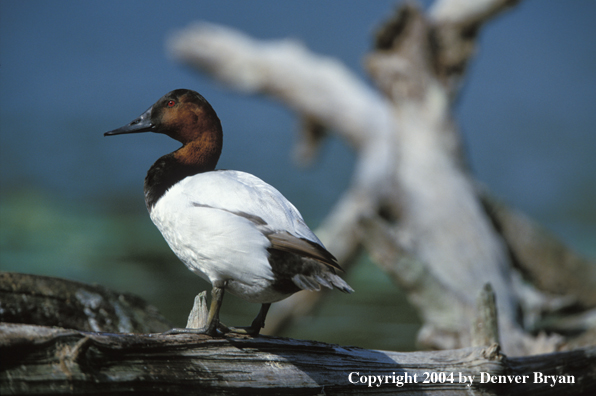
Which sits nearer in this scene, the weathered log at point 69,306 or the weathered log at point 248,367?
the weathered log at point 248,367

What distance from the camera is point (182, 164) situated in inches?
63.4

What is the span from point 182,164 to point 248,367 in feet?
2.04

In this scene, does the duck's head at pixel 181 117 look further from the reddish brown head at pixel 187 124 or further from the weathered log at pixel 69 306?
the weathered log at pixel 69 306

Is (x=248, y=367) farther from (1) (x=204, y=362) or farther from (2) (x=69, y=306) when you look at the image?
(2) (x=69, y=306)

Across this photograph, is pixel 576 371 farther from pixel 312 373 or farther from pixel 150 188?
pixel 150 188

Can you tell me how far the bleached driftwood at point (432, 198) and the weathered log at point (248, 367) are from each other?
3.57 ft

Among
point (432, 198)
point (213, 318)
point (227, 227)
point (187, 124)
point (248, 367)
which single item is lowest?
point (248, 367)

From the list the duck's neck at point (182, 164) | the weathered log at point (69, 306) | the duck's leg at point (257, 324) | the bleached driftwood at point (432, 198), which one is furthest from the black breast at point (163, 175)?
the bleached driftwood at point (432, 198)

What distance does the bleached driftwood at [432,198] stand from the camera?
342 cm

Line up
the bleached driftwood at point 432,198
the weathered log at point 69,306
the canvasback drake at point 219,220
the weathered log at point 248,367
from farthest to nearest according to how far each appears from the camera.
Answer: the bleached driftwood at point 432,198, the weathered log at point 69,306, the canvasback drake at point 219,220, the weathered log at point 248,367

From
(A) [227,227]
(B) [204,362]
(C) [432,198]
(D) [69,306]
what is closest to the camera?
(A) [227,227]

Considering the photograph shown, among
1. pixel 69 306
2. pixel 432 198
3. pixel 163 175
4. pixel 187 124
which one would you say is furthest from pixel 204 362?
pixel 432 198

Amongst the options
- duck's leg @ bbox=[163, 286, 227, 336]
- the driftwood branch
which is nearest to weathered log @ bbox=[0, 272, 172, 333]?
the driftwood branch

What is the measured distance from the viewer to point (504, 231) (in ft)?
15.2
